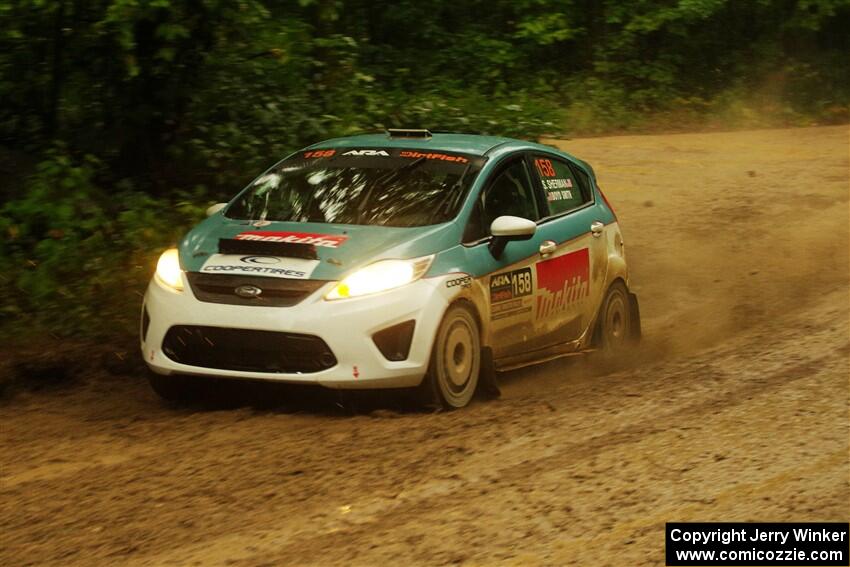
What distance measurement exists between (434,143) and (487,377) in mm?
1826

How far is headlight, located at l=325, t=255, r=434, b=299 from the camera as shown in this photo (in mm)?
7875

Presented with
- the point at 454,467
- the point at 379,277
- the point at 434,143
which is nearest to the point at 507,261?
the point at 434,143

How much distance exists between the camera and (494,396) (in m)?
8.71

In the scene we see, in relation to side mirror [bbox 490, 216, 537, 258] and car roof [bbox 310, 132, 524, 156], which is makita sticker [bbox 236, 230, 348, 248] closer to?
side mirror [bbox 490, 216, 537, 258]

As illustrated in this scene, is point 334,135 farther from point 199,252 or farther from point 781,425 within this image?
point 781,425

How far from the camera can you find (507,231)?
342 inches

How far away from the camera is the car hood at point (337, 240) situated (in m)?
8.02

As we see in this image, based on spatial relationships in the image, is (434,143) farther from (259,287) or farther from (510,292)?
(259,287)

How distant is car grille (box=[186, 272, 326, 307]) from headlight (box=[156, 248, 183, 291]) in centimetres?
18

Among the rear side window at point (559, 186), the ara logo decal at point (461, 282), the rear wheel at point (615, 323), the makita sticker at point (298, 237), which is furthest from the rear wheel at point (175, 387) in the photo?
the rear wheel at point (615, 323)

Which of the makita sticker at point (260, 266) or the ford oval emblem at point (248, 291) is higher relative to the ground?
the makita sticker at point (260, 266)

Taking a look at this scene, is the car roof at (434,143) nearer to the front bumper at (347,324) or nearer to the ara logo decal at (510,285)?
the ara logo decal at (510,285)

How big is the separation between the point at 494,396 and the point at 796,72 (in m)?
21.9

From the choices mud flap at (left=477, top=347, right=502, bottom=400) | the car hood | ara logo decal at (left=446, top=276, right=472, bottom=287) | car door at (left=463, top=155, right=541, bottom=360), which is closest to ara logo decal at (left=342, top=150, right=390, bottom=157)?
car door at (left=463, top=155, right=541, bottom=360)
